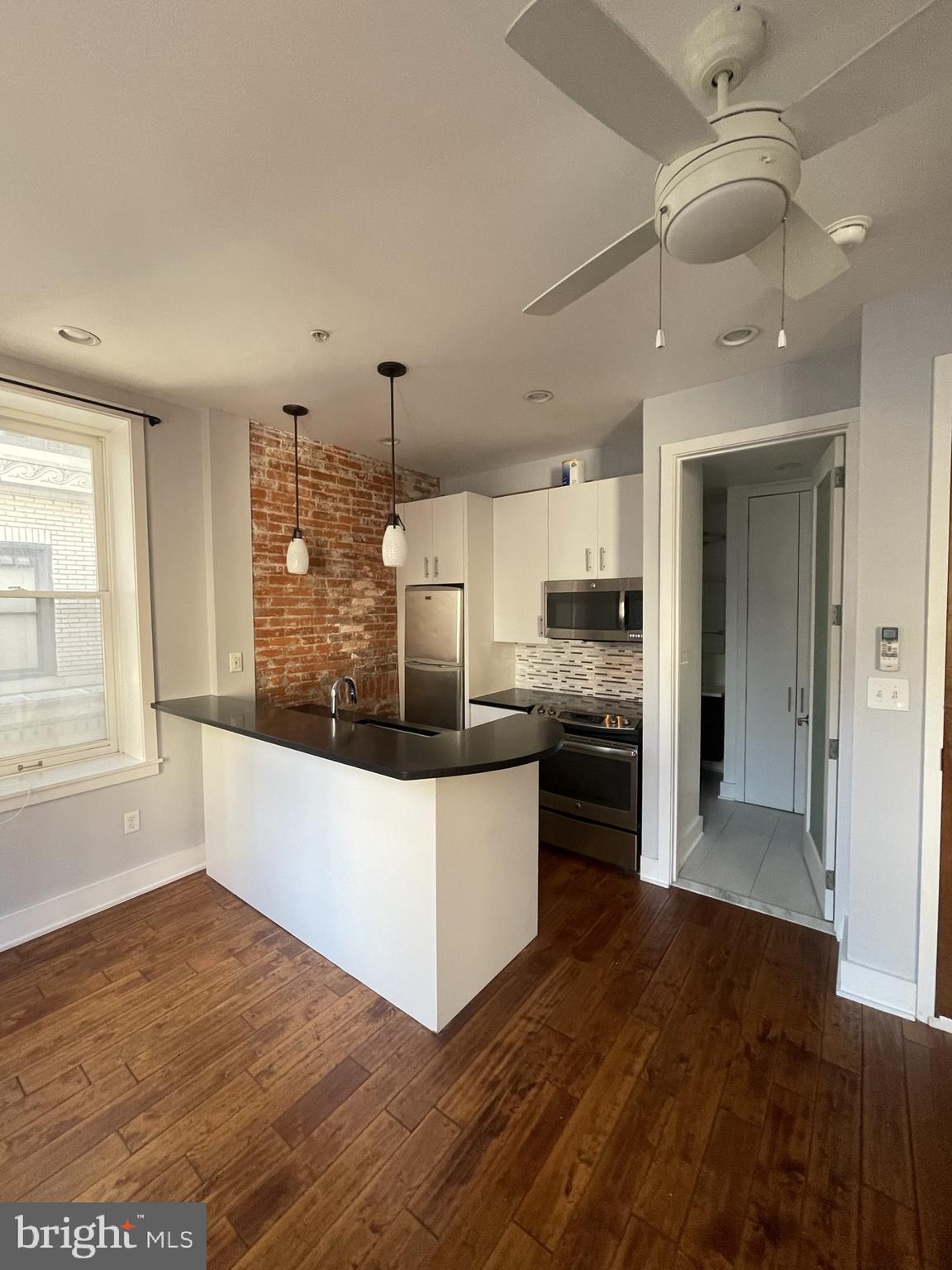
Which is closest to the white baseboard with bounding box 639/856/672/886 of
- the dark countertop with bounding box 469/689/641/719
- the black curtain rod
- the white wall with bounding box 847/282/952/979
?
the dark countertop with bounding box 469/689/641/719

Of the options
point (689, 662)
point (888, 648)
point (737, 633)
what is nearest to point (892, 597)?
point (888, 648)

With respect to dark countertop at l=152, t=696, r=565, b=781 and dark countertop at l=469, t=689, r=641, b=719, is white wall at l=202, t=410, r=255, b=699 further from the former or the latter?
dark countertop at l=469, t=689, r=641, b=719

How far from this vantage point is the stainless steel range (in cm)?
291

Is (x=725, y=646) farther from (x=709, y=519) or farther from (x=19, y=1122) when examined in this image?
(x=19, y=1122)

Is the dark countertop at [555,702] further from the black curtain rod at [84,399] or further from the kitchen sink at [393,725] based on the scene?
the black curtain rod at [84,399]

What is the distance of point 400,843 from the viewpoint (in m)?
1.87

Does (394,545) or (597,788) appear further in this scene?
(597,788)

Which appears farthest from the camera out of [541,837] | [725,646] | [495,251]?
[725,646]

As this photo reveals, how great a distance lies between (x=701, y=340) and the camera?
2.13 meters

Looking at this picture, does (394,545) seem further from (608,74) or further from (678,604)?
(608,74)

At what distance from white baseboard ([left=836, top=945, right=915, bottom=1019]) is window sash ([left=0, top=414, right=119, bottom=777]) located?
3640 millimetres

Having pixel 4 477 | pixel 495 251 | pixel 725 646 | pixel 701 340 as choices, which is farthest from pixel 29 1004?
pixel 725 646

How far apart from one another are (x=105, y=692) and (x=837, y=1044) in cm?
363

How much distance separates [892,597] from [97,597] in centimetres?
367
